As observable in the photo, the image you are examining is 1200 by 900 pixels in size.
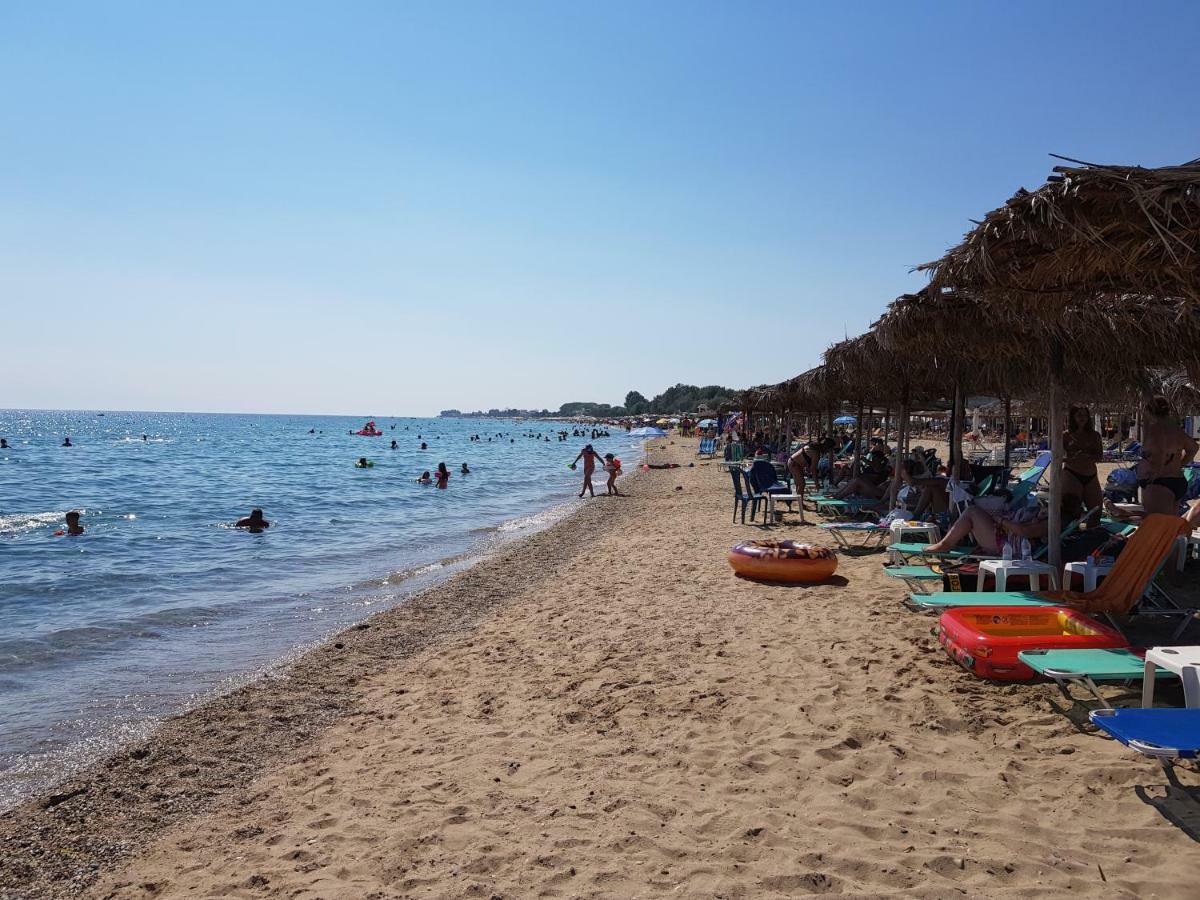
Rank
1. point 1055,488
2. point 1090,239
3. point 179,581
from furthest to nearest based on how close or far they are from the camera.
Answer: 1. point 179,581
2. point 1055,488
3. point 1090,239

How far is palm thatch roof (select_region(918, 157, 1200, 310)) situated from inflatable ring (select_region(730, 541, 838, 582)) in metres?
3.32

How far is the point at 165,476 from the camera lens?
93.0 feet

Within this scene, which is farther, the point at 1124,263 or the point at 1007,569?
the point at 1007,569

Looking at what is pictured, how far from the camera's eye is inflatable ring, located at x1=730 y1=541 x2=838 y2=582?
6.93 meters

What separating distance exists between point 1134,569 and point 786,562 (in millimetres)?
2873

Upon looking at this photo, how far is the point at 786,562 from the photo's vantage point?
22.9 ft

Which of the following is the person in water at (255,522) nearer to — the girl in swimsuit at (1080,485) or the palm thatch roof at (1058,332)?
the palm thatch roof at (1058,332)

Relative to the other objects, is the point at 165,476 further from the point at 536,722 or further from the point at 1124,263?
the point at 1124,263

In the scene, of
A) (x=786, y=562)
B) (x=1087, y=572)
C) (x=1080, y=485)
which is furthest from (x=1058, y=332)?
(x=786, y=562)

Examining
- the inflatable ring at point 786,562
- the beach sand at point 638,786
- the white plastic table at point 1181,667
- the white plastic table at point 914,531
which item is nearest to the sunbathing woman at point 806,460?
the white plastic table at point 914,531

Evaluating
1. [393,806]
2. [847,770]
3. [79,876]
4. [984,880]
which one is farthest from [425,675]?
[984,880]

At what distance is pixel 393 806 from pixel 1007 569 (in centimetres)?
422

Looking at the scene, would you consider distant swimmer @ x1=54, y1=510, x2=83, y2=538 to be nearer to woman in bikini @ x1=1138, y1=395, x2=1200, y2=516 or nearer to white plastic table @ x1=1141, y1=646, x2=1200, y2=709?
white plastic table @ x1=1141, y1=646, x2=1200, y2=709

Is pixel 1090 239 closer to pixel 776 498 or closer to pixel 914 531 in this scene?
pixel 914 531
